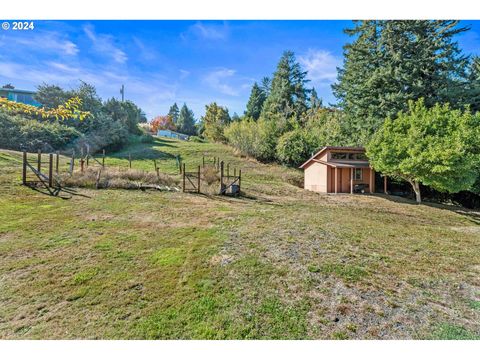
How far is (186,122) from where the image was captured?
4425 centimetres

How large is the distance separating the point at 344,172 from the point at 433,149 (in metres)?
4.61

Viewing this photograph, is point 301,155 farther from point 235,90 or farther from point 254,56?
point 254,56

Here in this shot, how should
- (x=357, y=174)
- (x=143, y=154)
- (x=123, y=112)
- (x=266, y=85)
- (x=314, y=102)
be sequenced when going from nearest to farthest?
(x=357, y=174), (x=143, y=154), (x=123, y=112), (x=314, y=102), (x=266, y=85)

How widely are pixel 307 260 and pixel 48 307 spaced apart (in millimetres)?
3544

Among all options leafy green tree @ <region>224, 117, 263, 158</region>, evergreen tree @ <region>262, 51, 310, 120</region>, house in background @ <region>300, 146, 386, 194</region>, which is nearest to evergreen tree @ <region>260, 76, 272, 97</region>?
evergreen tree @ <region>262, 51, 310, 120</region>

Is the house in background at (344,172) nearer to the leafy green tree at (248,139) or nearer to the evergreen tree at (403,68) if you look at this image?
the evergreen tree at (403,68)

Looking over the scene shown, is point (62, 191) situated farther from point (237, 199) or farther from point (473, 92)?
point (473, 92)

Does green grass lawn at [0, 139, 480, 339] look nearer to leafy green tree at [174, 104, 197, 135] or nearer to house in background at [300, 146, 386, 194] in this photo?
house in background at [300, 146, 386, 194]

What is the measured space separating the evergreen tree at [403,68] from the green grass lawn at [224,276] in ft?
36.6

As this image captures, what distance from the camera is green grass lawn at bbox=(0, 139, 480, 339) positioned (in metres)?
2.22

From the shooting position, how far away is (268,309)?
8.05ft

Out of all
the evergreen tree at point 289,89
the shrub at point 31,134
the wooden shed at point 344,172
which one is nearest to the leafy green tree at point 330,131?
the wooden shed at point 344,172

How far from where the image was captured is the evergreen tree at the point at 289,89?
27797mm

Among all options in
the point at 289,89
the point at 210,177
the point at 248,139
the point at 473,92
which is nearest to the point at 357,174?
the point at 473,92
